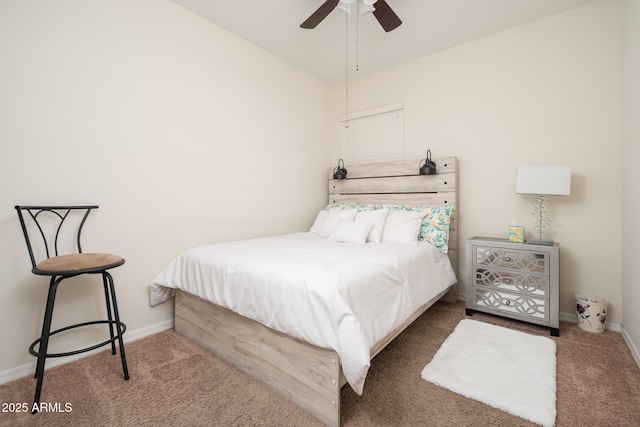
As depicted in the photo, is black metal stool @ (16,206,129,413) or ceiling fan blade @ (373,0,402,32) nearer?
black metal stool @ (16,206,129,413)

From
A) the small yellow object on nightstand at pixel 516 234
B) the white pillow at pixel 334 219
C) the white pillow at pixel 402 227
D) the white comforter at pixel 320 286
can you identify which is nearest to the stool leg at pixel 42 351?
the white comforter at pixel 320 286

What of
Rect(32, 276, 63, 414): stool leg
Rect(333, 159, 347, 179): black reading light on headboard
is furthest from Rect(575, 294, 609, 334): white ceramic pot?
Rect(32, 276, 63, 414): stool leg

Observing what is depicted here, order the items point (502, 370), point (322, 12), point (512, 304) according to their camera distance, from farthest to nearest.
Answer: point (512, 304) → point (322, 12) → point (502, 370)

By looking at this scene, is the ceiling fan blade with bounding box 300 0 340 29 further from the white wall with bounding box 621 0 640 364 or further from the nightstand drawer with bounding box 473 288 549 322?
the nightstand drawer with bounding box 473 288 549 322

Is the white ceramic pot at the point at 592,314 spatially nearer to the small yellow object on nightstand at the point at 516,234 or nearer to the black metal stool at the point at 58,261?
the small yellow object on nightstand at the point at 516,234

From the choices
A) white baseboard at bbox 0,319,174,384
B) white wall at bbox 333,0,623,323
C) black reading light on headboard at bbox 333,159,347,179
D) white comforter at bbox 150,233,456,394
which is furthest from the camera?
black reading light on headboard at bbox 333,159,347,179

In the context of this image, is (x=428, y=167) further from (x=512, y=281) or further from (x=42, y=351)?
(x=42, y=351)

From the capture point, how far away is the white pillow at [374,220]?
2615 mm

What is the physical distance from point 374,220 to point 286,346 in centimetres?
154

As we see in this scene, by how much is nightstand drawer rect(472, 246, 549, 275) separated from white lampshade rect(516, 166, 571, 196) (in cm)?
48

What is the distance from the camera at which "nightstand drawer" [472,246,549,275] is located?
222 centimetres

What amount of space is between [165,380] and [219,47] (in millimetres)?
2679

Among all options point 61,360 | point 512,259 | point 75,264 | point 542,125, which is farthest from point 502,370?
point 61,360

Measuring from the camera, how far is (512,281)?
237 centimetres
